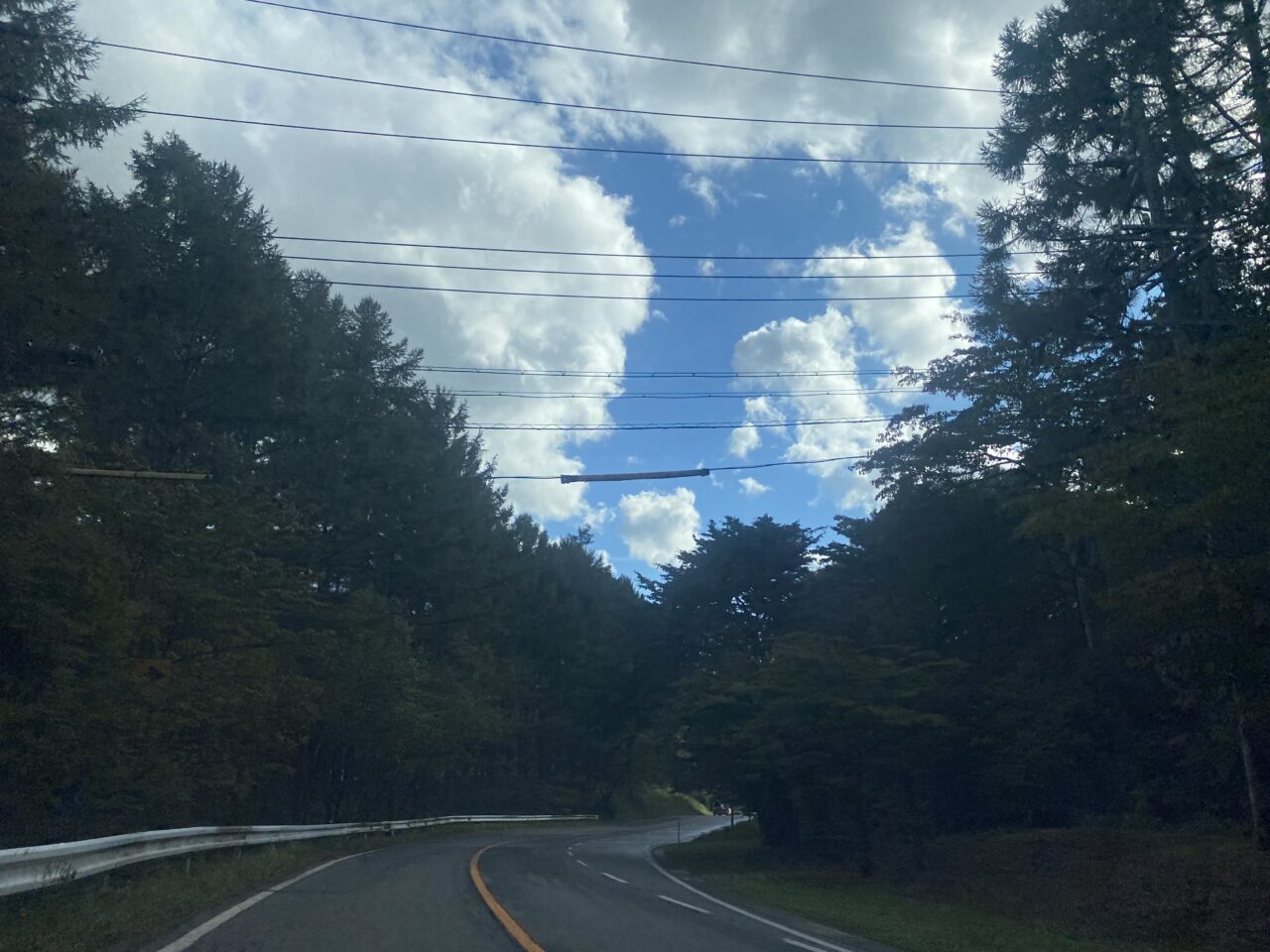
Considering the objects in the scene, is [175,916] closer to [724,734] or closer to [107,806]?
[107,806]

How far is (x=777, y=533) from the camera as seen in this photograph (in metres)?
40.6

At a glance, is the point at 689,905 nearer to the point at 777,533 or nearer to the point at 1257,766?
the point at 1257,766

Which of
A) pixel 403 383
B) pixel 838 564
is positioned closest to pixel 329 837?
pixel 403 383

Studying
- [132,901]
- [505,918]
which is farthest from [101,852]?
[505,918]

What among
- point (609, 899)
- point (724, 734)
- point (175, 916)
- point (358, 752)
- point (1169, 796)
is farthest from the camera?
point (358, 752)

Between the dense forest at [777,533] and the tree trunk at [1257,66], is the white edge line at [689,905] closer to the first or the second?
the dense forest at [777,533]

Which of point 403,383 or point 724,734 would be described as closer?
point 724,734

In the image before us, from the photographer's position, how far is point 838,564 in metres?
38.5

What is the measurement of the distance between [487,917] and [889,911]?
8.43 m

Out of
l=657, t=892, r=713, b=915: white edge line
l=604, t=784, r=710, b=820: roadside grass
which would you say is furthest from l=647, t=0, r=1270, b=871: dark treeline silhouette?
l=604, t=784, r=710, b=820: roadside grass

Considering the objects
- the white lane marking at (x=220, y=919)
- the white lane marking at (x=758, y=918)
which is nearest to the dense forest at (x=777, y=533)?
the white lane marking at (x=220, y=919)

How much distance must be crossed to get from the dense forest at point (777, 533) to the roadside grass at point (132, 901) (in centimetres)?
265

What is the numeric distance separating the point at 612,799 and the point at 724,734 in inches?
1814

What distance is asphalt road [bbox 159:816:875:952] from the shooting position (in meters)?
9.55
